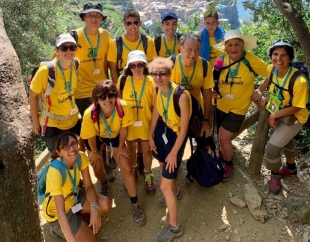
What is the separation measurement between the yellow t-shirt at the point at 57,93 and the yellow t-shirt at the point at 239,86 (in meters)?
1.96

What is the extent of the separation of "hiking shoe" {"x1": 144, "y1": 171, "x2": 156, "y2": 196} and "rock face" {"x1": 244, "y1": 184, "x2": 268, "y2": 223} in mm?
1276

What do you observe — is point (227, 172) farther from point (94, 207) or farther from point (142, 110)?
point (94, 207)

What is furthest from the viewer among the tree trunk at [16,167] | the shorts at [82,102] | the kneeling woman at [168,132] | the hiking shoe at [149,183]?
the shorts at [82,102]

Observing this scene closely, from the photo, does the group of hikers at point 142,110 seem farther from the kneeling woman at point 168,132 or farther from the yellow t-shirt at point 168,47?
the yellow t-shirt at point 168,47

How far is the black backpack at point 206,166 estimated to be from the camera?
4.48 meters

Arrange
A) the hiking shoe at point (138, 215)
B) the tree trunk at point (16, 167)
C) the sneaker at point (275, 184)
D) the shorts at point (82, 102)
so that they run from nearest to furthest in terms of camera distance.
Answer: the tree trunk at point (16, 167) < the hiking shoe at point (138, 215) < the sneaker at point (275, 184) < the shorts at point (82, 102)

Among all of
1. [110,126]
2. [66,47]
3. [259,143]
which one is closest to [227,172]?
[259,143]

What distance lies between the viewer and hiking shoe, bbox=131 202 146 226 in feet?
14.9

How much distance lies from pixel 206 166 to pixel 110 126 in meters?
1.34

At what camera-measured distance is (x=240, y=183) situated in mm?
4930

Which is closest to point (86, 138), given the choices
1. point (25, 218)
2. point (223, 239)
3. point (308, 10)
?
point (223, 239)

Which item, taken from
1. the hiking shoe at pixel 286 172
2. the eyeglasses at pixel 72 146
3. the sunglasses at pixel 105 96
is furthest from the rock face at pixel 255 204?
the eyeglasses at pixel 72 146

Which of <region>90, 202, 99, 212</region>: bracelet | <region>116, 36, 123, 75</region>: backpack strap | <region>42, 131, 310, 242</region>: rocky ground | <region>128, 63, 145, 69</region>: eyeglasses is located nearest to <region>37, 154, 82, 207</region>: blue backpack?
<region>90, 202, 99, 212</region>: bracelet

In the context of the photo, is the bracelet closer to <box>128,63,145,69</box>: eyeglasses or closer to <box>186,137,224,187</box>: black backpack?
<box>186,137,224,187</box>: black backpack
